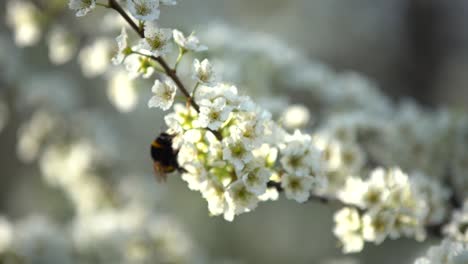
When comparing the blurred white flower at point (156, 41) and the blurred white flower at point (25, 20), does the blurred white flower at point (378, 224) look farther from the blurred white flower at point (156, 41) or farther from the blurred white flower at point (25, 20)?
the blurred white flower at point (25, 20)

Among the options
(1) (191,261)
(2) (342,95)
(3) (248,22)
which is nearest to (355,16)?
(3) (248,22)

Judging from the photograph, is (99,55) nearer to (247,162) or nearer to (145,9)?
(145,9)

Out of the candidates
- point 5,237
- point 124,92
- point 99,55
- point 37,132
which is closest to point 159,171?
point 124,92

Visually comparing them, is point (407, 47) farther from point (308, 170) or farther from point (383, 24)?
point (308, 170)

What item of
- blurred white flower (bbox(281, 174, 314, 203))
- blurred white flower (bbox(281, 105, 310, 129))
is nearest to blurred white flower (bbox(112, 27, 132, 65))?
blurred white flower (bbox(281, 174, 314, 203))

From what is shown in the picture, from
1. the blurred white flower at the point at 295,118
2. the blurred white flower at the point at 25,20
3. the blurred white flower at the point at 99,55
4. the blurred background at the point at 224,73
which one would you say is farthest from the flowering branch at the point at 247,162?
the blurred white flower at the point at 25,20

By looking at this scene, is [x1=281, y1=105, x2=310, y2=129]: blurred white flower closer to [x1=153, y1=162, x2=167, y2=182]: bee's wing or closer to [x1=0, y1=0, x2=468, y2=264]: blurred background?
[x1=0, y1=0, x2=468, y2=264]: blurred background

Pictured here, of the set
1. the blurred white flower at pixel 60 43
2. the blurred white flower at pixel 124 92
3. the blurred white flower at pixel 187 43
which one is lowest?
the blurred white flower at pixel 187 43
